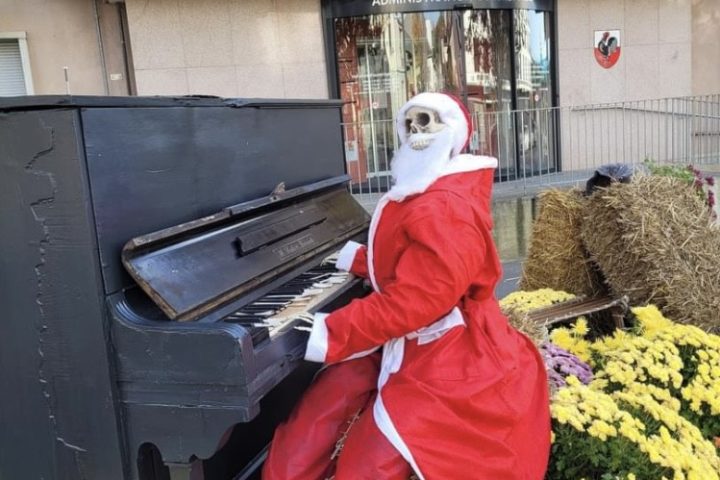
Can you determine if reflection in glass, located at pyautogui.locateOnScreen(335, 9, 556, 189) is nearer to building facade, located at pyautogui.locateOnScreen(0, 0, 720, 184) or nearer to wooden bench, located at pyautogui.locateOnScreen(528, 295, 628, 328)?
building facade, located at pyautogui.locateOnScreen(0, 0, 720, 184)

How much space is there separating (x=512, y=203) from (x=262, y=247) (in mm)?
7416

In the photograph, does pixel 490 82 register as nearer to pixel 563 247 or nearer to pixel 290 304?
pixel 563 247

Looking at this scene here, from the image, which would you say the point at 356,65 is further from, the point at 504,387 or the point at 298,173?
the point at 504,387

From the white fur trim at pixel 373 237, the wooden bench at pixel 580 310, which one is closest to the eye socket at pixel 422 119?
the white fur trim at pixel 373 237

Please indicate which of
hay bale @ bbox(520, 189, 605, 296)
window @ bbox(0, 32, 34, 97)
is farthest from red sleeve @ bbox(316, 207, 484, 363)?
window @ bbox(0, 32, 34, 97)

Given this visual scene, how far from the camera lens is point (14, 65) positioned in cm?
994

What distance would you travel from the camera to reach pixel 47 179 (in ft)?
6.18

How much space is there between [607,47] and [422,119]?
10523 mm

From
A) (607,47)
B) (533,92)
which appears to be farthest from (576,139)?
(607,47)

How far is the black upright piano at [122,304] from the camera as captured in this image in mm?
1854

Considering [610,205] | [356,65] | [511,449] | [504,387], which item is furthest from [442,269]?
[356,65]

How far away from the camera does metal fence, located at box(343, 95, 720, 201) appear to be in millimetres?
10672

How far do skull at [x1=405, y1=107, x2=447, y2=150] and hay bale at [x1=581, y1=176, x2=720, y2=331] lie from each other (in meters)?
2.18

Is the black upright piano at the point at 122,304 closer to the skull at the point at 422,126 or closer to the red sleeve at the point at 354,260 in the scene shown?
the red sleeve at the point at 354,260
